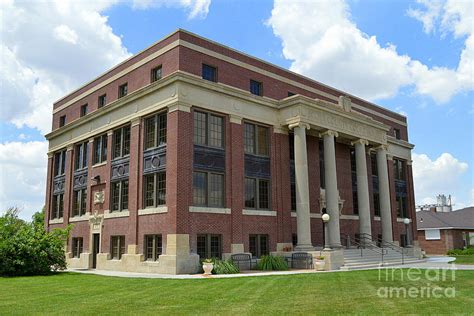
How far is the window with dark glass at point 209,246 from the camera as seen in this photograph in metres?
25.7

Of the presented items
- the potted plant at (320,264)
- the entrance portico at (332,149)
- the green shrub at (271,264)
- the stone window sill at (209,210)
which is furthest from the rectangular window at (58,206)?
the potted plant at (320,264)

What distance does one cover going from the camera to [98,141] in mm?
33531

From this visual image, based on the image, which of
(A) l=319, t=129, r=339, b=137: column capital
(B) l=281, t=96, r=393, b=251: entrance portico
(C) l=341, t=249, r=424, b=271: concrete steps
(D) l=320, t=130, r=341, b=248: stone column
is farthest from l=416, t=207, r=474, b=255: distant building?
(A) l=319, t=129, r=339, b=137: column capital

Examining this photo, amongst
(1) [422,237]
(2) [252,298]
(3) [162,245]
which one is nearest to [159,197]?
(3) [162,245]

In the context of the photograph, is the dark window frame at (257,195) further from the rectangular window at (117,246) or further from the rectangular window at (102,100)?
the rectangular window at (102,100)

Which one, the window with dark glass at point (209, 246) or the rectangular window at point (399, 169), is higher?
the rectangular window at point (399, 169)

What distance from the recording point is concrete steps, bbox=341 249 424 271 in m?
27.1

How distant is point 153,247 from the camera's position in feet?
85.8

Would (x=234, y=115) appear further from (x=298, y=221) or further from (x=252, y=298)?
(x=252, y=298)

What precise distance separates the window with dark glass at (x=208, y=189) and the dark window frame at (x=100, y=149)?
9.36m

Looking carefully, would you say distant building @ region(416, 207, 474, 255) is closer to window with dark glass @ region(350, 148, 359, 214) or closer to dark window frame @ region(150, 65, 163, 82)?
window with dark glass @ region(350, 148, 359, 214)

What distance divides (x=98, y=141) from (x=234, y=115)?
452 inches

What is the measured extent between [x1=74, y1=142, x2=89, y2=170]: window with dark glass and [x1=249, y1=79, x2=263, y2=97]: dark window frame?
45.7ft

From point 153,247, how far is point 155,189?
338 centimetres
